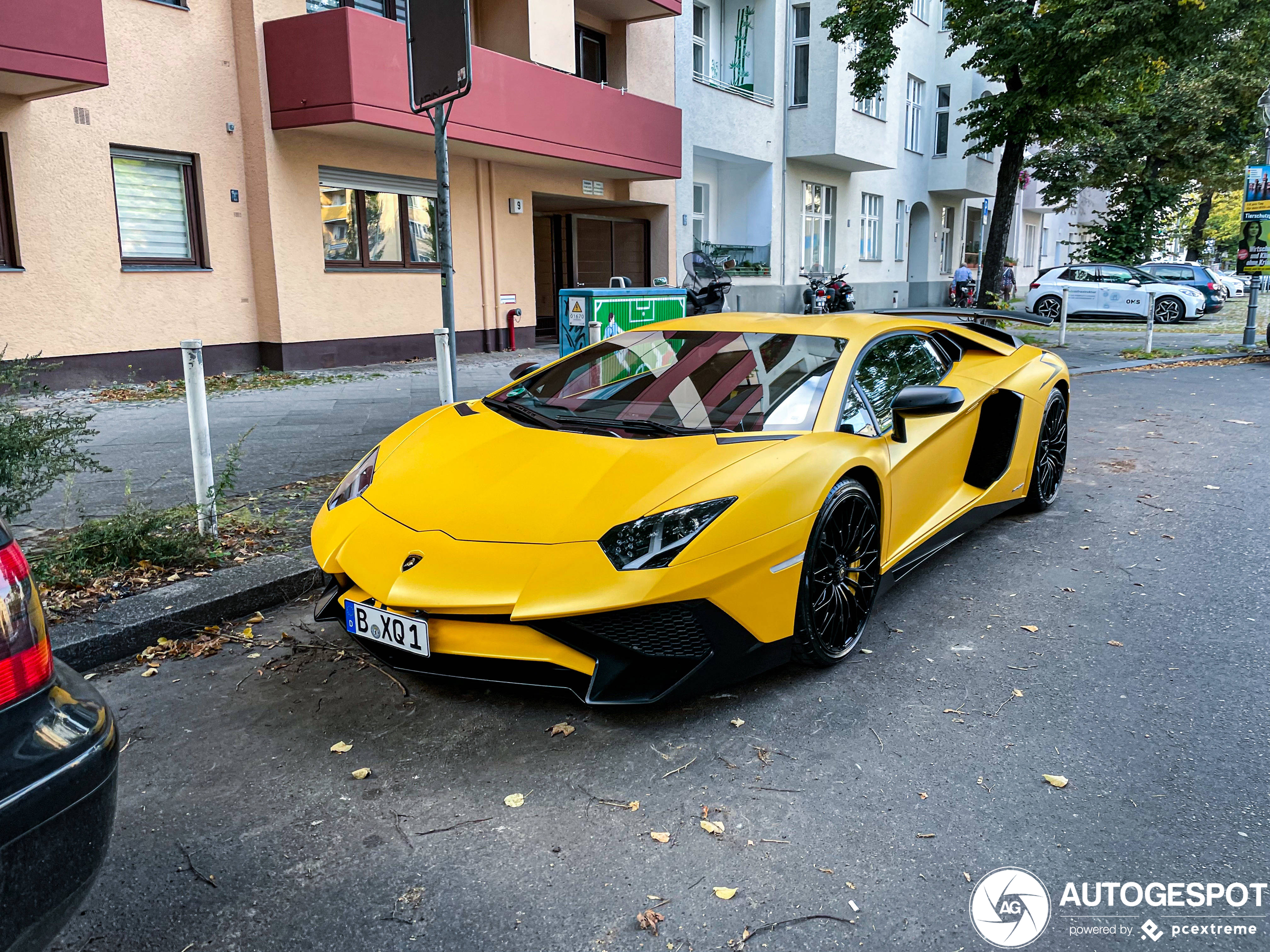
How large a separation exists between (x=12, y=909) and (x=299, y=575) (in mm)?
2870

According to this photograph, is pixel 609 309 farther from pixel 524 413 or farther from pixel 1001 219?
pixel 1001 219

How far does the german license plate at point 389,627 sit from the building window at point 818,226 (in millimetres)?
21664

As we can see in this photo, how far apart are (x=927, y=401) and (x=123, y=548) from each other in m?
3.55

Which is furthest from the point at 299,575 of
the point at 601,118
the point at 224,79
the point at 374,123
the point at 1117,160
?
the point at 1117,160

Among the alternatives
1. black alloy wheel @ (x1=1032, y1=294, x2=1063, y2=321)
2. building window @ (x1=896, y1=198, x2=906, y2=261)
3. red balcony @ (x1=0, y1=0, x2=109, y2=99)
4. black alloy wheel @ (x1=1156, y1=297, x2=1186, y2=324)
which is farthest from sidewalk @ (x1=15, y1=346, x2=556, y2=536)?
building window @ (x1=896, y1=198, x2=906, y2=261)

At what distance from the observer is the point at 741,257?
71.4 ft

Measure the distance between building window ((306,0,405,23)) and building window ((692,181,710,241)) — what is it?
941 centimetres

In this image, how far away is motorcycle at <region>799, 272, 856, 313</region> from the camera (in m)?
21.2

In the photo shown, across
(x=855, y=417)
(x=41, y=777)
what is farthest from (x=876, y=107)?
(x=41, y=777)

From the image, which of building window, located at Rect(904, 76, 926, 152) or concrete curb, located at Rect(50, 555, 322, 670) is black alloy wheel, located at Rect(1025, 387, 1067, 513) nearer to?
concrete curb, located at Rect(50, 555, 322, 670)

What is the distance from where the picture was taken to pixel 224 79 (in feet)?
38.4

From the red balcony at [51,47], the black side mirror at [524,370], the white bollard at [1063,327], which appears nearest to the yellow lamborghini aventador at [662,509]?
the black side mirror at [524,370]

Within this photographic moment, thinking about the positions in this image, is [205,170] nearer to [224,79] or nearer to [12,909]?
[224,79]

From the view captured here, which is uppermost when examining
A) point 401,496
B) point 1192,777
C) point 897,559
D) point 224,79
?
point 224,79
